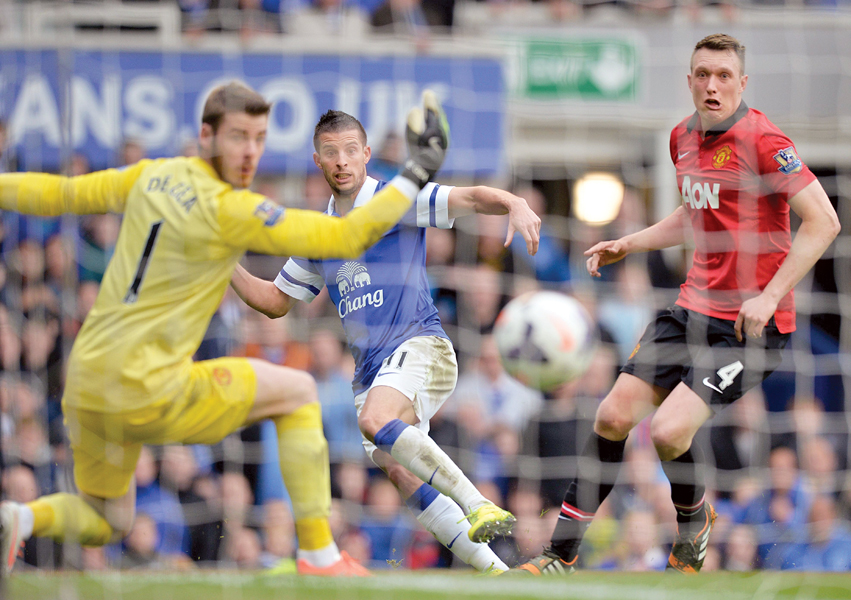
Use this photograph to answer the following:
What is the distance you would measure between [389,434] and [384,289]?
67 centimetres

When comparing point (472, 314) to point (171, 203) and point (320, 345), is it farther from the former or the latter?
point (171, 203)

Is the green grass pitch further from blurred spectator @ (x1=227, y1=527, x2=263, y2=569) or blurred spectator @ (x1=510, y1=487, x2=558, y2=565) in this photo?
blurred spectator @ (x1=227, y1=527, x2=263, y2=569)

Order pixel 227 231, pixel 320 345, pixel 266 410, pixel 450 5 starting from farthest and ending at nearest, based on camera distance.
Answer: pixel 450 5 < pixel 320 345 < pixel 266 410 < pixel 227 231

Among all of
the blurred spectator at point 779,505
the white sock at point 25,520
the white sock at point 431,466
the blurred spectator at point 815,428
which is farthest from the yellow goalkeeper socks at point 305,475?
the blurred spectator at point 815,428

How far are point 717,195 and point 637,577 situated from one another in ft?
5.49

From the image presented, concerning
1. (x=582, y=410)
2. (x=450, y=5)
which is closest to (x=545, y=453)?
(x=582, y=410)

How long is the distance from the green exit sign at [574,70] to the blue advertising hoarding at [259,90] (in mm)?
900

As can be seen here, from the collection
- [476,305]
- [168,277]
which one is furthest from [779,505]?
[168,277]

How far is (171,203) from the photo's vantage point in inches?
118

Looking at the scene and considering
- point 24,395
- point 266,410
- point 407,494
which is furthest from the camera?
point 24,395

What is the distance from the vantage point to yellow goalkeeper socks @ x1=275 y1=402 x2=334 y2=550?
10.7 ft

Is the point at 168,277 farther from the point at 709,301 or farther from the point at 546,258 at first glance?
the point at 546,258

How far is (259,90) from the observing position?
5.81 m

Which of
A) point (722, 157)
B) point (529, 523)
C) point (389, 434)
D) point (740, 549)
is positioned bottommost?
point (740, 549)
